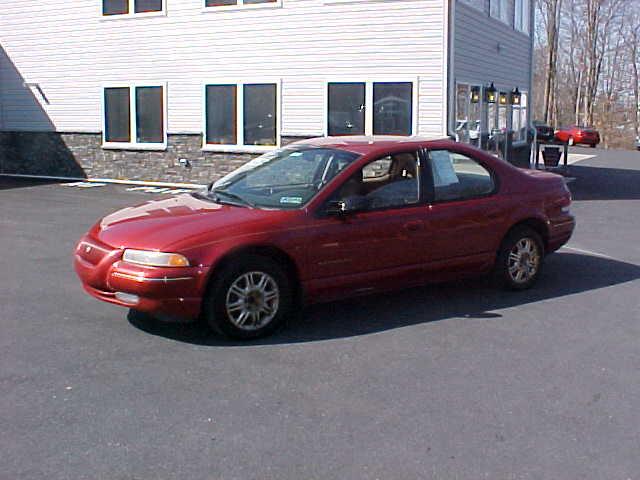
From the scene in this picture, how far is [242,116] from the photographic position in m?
18.1

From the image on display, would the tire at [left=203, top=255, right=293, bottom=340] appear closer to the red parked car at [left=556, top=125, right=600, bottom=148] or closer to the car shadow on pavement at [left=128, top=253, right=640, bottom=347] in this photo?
the car shadow on pavement at [left=128, top=253, right=640, bottom=347]

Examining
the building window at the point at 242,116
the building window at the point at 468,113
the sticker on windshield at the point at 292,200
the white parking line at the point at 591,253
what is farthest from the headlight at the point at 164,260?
the building window at the point at 242,116

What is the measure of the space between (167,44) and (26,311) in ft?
41.6

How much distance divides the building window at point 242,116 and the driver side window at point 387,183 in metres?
10.5

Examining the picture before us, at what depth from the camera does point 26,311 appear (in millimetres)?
7332

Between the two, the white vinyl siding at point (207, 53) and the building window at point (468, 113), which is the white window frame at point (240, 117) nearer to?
the white vinyl siding at point (207, 53)

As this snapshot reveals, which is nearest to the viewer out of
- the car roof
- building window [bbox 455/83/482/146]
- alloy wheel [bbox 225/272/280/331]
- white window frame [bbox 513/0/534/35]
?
alloy wheel [bbox 225/272/280/331]

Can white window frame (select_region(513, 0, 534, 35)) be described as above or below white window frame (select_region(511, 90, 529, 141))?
above

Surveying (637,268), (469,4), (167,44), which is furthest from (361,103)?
(637,268)

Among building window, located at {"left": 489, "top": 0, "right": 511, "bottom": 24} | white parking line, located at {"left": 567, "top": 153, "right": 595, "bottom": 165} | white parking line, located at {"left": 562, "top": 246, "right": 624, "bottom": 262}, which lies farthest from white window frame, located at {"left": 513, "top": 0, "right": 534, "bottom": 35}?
white parking line, located at {"left": 562, "top": 246, "right": 624, "bottom": 262}

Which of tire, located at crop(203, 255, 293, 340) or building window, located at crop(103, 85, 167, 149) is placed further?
building window, located at crop(103, 85, 167, 149)

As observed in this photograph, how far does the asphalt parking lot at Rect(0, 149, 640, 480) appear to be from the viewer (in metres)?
4.30

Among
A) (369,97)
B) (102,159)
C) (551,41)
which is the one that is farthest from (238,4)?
(551,41)

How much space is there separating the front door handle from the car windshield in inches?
29.1
